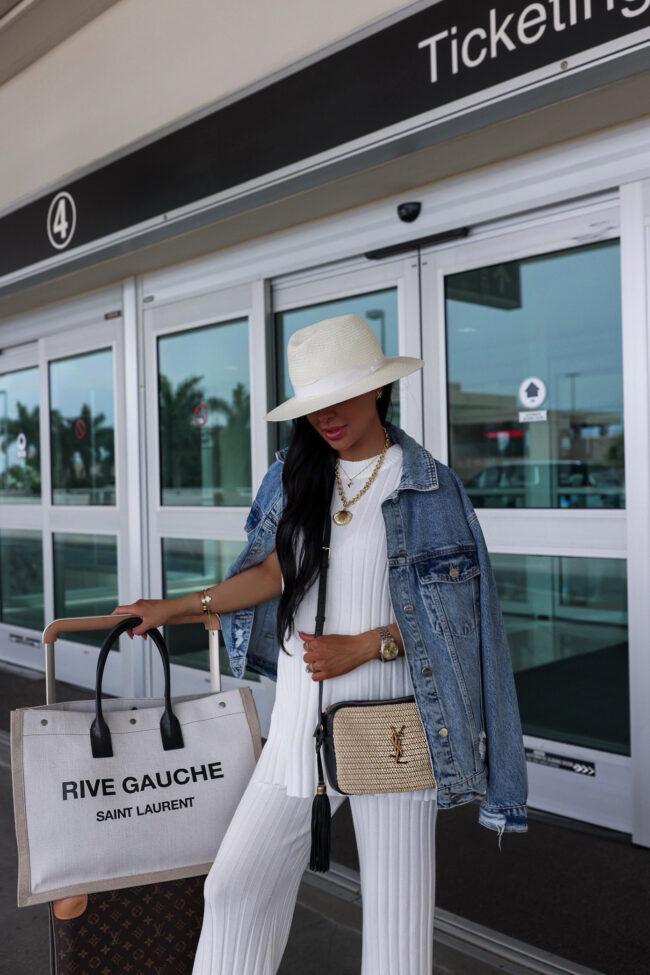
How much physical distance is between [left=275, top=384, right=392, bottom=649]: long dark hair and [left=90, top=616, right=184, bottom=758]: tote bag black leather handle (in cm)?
24

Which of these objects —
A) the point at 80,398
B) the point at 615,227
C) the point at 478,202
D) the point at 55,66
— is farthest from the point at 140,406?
the point at 615,227

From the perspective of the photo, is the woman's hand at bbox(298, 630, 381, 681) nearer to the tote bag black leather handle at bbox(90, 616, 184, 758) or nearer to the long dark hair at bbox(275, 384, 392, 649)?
the long dark hair at bbox(275, 384, 392, 649)

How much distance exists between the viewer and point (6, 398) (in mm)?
7133

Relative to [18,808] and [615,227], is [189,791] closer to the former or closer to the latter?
[18,808]

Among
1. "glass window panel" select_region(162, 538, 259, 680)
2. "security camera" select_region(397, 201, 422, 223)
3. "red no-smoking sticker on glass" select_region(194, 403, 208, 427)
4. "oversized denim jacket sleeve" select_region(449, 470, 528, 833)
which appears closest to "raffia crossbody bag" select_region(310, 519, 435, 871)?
"oversized denim jacket sleeve" select_region(449, 470, 528, 833)

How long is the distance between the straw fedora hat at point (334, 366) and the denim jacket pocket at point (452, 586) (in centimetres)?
35

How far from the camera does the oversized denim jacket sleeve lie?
1738 mm

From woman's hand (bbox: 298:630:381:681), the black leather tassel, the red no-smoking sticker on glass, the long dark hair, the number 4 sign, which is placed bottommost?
the black leather tassel

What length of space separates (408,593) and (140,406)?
400 centimetres

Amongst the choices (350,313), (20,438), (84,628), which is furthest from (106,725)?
(20,438)

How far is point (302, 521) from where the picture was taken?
1.83m

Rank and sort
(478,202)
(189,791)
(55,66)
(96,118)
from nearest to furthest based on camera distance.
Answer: (189,791) → (478,202) → (96,118) → (55,66)

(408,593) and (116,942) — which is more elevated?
(408,593)

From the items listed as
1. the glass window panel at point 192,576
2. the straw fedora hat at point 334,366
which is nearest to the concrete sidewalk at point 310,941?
the straw fedora hat at point 334,366
